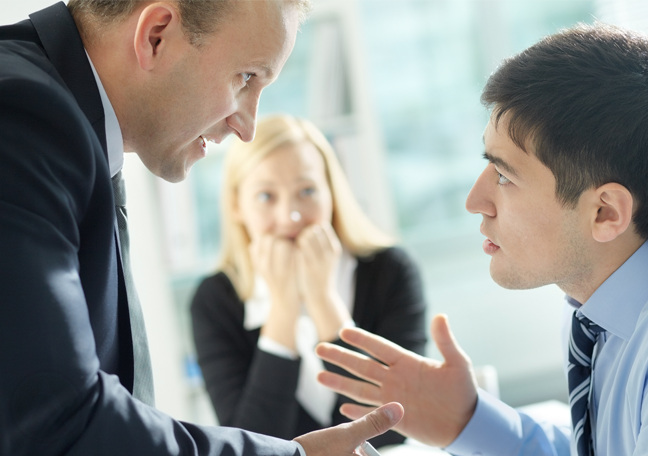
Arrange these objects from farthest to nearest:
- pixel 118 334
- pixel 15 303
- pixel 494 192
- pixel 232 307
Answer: pixel 232 307 → pixel 494 192 → pixel 118 334 → pixel 15 303

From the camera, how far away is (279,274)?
172cm

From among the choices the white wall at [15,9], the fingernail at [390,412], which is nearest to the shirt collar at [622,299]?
the fingernail at [390,412]

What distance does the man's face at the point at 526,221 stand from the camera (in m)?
0.92

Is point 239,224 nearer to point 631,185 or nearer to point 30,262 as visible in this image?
point 631,185

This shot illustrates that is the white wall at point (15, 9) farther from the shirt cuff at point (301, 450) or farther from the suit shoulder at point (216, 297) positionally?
the shirt cuff at point (301, 450)

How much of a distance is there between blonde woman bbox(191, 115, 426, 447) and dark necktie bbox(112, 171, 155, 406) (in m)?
0.74

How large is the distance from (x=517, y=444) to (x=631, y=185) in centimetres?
48

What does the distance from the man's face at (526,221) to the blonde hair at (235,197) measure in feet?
2.79

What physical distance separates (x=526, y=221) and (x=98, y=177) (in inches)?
25.2

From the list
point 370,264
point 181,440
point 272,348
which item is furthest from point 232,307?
point 181,440

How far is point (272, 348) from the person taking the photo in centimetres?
157

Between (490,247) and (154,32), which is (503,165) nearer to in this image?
(490,247)

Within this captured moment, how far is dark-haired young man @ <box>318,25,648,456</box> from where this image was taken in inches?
33.6

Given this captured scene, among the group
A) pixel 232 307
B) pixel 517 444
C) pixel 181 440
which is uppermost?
pixel 181 440
